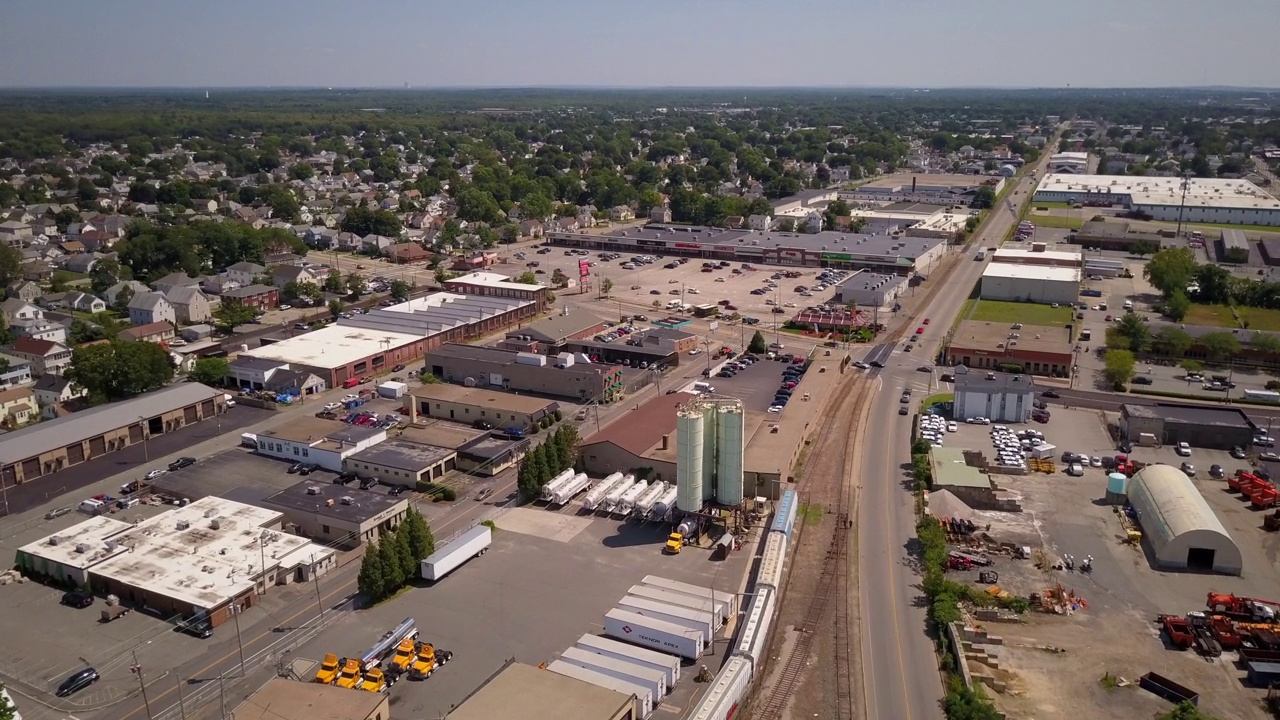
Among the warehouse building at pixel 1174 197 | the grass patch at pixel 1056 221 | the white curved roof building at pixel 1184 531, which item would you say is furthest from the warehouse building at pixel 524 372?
the warehouse building at pixel 1174 197

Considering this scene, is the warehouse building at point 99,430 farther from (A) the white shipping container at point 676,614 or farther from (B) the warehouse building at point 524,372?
(A) the white shipping container at point 676,614

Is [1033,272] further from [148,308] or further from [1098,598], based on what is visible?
[148,308]

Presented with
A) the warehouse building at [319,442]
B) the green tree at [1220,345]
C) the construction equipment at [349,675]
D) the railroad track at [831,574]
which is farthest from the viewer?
the green tree at [1220,345]

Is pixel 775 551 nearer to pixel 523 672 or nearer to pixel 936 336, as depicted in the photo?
pixel 523 672

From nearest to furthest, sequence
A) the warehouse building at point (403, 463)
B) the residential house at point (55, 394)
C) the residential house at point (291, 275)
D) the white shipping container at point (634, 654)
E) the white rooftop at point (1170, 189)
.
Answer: the white shipping container at point (634, 654) < the warehouse building at point (403, 463) < the residential house at point (55, 394) < the residential house at point (291, 275) < the white rooftop at point (1170, 189)

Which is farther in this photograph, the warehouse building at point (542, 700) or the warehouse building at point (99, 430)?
the warehouse building at point (99, 430)

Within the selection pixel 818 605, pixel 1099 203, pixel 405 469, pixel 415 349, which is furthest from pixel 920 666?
pixel 1099 203
